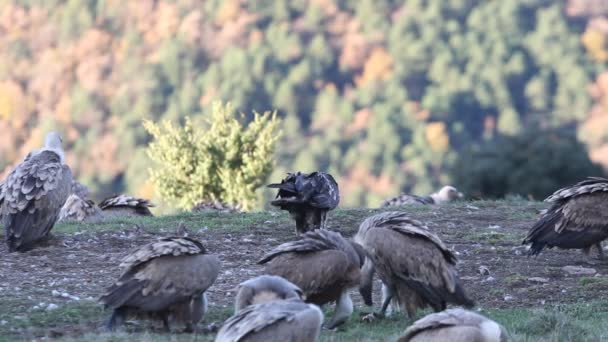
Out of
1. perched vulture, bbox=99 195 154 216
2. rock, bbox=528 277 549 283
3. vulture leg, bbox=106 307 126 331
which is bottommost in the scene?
vulture leg, bbox=106 307 126 331

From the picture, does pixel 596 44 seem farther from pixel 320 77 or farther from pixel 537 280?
pixel 537 280

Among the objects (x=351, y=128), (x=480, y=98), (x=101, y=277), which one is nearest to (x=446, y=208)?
(x=101, y=277)

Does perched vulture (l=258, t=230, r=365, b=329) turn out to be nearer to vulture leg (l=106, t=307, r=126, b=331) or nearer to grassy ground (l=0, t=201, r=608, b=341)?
grassy ground (l=0, t=201, r=608, b=341)

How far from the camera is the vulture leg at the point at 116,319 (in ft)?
28.1

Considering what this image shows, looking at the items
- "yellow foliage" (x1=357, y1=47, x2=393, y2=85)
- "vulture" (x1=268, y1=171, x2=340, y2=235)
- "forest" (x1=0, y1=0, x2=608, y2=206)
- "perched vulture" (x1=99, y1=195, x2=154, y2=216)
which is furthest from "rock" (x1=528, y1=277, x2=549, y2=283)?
"yellow foliage" (x1=357, y1=47, x2=393, y2=85)

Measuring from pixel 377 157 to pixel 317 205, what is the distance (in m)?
41.6

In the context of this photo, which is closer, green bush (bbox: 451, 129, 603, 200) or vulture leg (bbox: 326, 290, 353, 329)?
vulture leg (bbox: 326, 290, 353, 329)

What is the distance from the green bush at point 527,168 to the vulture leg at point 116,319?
690 inches

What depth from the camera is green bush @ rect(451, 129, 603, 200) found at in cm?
2598

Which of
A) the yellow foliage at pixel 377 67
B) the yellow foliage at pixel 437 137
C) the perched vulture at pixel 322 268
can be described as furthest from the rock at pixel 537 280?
the yellow foliage at pixel 377 67

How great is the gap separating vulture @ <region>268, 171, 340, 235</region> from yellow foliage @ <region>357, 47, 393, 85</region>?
48.8 m

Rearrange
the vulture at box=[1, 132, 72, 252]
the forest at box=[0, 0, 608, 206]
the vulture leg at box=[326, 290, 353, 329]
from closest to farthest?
the vulture leg at box=[326, 290, 353, 329]
the vulture at box=[1, 132, 72, 252]
the forest at box=[0, 0, 608, 206]

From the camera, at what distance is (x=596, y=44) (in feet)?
225

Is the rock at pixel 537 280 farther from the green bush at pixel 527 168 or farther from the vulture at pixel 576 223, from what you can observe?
the green bush at pixel 527 168
